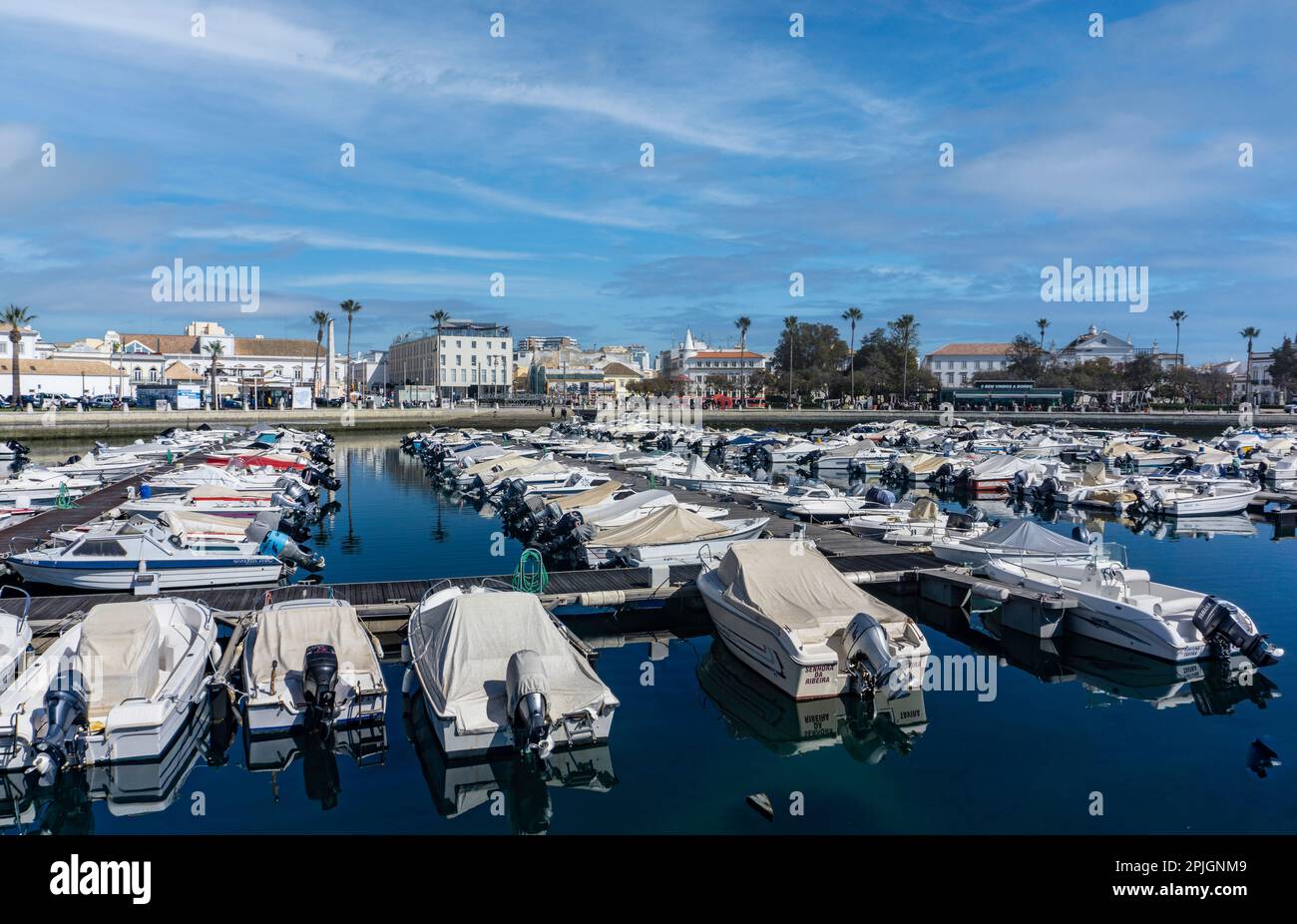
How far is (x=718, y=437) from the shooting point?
7762 cm

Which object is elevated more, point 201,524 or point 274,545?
point 201,524

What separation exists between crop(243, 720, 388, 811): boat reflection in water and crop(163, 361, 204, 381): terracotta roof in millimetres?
123256

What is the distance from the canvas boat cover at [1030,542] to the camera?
25.0 meters

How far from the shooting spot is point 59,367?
11719 cm

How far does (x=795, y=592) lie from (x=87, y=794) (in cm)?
1284

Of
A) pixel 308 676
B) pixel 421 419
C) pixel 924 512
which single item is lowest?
pixel 308 676

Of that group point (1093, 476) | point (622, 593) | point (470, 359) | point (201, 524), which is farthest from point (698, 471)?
point (470, 359)

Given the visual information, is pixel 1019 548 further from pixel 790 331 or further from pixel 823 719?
pixel 790 331

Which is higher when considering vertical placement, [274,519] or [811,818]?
[274,519]
